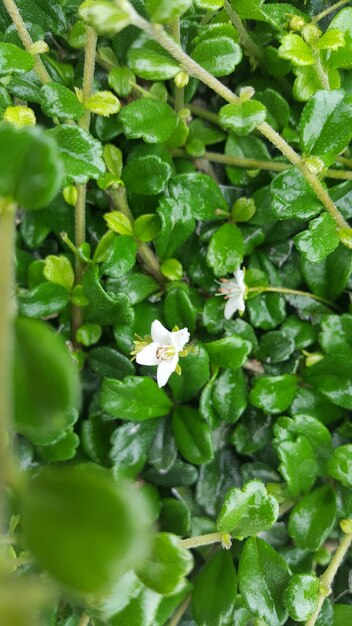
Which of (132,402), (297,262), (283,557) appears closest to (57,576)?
(132,402)

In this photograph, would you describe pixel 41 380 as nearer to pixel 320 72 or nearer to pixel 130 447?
pixel 130 447

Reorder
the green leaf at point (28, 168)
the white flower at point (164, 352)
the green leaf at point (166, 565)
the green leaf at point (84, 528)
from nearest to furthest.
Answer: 1. the green leaf at point (84, 528)
2. the green leaf at point (28, 168)
3. the green leaf at point (166, 565)
4. the white flower at point (164, 352)

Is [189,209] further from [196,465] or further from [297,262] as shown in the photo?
[196,465]

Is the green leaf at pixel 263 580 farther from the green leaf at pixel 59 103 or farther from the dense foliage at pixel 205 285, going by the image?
the green leaf at pixel 59 103

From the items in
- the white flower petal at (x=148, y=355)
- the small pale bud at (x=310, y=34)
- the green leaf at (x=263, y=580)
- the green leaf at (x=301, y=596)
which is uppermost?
the small pale bud at (x=310, y=34)

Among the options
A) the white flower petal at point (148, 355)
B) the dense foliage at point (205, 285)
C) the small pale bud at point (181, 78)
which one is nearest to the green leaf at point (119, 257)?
the dense foliage at point (205, 285)

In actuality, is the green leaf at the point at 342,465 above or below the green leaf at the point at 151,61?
below
